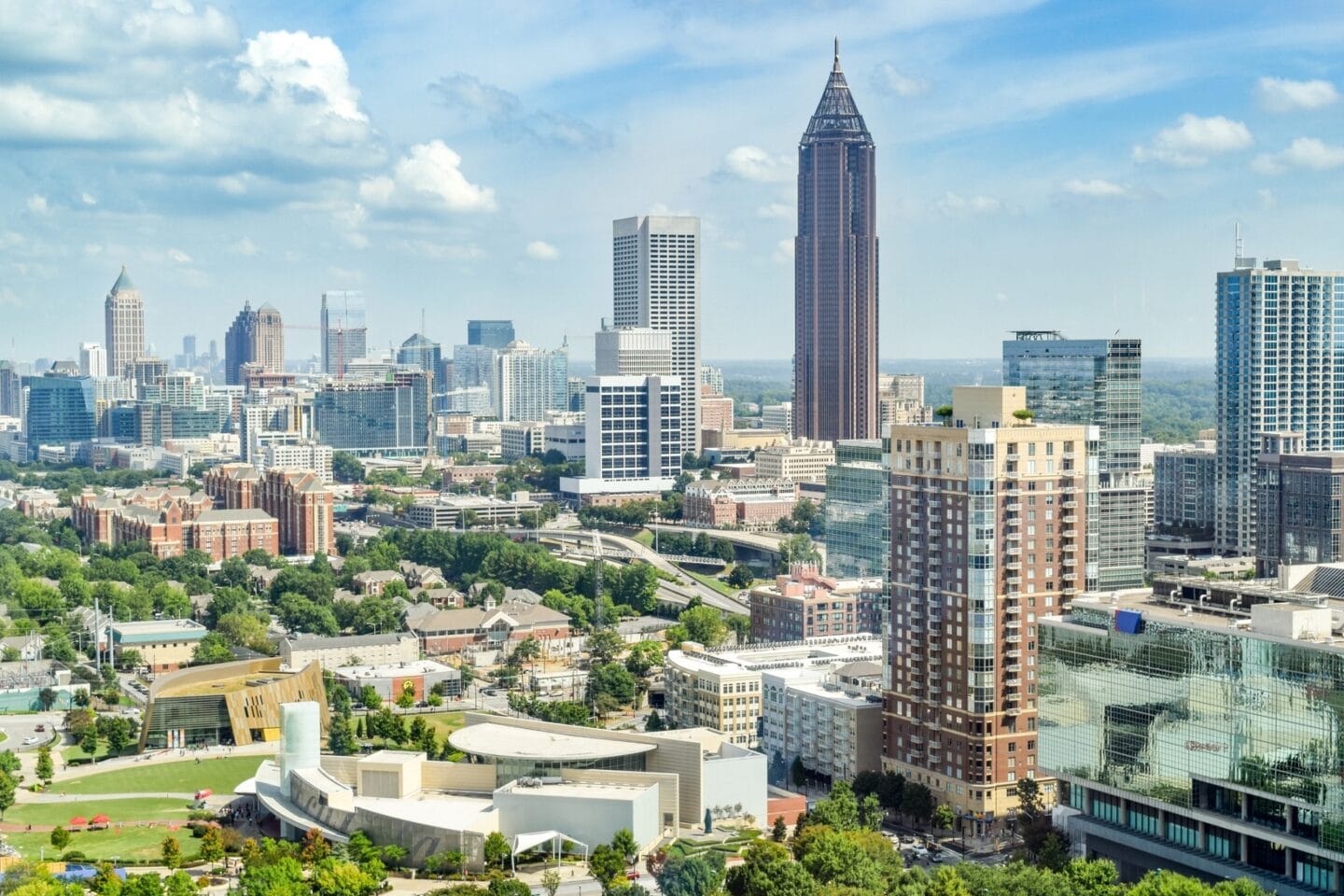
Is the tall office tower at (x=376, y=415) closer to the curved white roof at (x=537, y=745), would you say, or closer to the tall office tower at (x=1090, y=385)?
the tall office tower at (x=1090, y=385)

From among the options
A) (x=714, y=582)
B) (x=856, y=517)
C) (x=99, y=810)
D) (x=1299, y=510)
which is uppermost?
(x=1299, y=510)

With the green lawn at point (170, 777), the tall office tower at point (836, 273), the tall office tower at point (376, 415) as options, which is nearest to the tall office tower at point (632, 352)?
the tall office tower at point (836, 273)

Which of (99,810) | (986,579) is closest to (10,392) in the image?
(99,810)

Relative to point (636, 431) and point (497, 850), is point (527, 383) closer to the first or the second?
point (636, 431)

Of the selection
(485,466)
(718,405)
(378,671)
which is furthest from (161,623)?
(718,405)

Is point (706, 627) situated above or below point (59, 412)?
below

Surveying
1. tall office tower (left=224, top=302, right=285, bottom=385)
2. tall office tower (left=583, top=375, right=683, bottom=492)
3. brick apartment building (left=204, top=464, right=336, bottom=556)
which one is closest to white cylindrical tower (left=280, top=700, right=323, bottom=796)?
brick apartment building (left=204, top=464, right=336, bottom=556)

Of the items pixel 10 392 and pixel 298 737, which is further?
pixel 10 392
